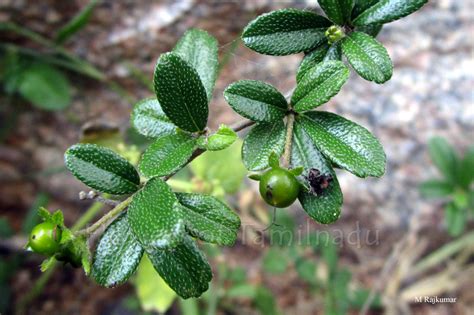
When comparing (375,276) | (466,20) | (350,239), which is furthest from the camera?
(375,276)

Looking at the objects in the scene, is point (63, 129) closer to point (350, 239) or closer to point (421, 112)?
point (350, 239)

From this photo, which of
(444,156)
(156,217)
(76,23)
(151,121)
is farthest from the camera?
(444,156)

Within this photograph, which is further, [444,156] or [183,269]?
[444,156]

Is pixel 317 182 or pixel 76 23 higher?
pixel 317 182

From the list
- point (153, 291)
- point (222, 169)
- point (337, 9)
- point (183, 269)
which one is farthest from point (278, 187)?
point (153, 291)

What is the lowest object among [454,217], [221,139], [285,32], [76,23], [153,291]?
[454,217]

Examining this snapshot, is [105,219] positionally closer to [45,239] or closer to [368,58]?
[45,239]

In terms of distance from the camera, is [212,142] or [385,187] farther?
[385,187]

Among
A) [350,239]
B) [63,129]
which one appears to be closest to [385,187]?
[350,239]
